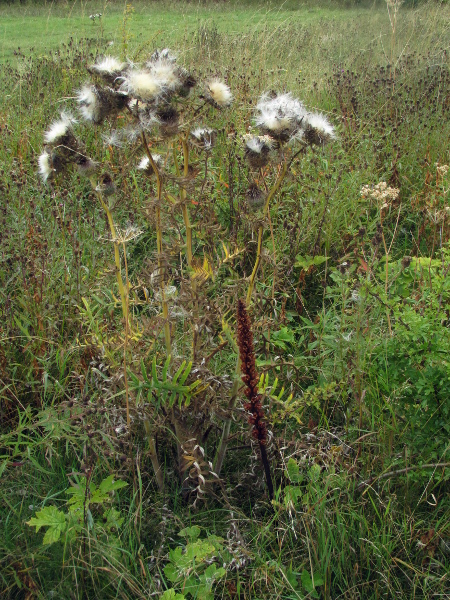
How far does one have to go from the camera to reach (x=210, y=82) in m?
1.54

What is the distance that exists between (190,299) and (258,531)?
764 millimetres

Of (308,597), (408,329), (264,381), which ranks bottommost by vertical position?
(308,597)

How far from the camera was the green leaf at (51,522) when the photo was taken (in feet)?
4.64

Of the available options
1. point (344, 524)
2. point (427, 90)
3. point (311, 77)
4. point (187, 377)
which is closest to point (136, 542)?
point (187, 377)

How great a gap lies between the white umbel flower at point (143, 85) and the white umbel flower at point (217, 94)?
0.20 metres

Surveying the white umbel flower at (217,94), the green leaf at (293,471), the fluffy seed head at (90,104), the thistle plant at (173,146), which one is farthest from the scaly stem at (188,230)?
the green leaf at (293,471)

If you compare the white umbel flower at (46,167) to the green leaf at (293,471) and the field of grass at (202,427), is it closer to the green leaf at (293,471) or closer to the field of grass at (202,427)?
the field of grass at (202,427)

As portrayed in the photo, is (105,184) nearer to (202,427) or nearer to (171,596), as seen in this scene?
(202,427)

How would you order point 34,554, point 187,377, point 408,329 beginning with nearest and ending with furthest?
point 34,554
point 187,377
point 408,329

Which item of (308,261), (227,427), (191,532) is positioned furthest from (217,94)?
(308,261)

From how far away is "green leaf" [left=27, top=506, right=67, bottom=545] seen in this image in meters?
1.41

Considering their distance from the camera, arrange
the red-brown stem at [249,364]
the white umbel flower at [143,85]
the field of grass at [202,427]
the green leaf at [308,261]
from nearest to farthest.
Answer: the red-brown stem at [249,364] → the white umbel flower at [143,85] → the field of grass at [202,427] → the green leaf at [308,261]

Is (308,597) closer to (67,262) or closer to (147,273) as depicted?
(147,273)

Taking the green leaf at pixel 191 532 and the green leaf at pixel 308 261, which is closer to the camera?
the green leaf at pixel 191 532
